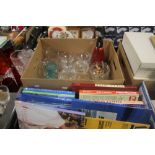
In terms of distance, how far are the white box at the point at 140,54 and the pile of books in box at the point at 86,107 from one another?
9 cm

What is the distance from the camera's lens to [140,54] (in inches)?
30.5

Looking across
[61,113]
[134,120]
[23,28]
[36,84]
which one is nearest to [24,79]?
[36,84]

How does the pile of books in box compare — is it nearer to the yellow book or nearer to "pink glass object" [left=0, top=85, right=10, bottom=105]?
the yellow book

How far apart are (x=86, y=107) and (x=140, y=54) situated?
324 mm

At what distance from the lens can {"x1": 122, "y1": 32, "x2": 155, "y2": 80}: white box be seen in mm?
740

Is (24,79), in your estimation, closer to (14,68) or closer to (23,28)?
(14,68)

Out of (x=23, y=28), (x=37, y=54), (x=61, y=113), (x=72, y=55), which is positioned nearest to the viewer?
(x=61, y=113)

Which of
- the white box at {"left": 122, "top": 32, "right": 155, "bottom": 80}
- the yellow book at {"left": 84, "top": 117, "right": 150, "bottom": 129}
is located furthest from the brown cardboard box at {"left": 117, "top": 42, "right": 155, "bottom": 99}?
the yellow book at {"left": 84, "top": 117, "right": 150, "bottom": 129}

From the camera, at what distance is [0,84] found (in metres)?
0.98

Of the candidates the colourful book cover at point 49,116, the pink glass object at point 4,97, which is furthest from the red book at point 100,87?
the pink glass object at point 4,97

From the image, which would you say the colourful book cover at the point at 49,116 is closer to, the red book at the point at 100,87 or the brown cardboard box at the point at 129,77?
the red book at the point at 100,87

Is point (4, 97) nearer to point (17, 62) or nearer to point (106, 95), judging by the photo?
point (17, 62)

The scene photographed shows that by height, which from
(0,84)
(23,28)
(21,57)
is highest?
(23,28)
